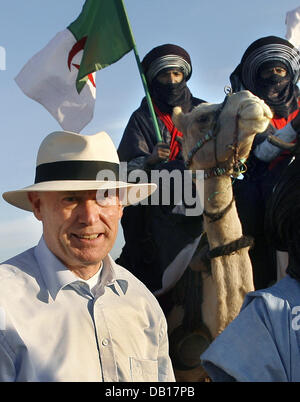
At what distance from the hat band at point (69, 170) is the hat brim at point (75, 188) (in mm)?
59

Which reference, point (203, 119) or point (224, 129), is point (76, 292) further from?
A: point (203, 119)

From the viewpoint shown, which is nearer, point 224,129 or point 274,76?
point 224,129

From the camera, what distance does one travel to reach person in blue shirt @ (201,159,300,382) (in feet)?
6.15

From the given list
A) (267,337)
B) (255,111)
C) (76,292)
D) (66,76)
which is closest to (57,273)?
(76,292)

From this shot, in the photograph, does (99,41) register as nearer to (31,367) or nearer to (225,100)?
(225,100)

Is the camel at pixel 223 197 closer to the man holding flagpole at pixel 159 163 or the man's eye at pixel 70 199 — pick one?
the man holding flagpole at pixel 159 163

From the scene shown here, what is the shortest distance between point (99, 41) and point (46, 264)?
14.5 feet

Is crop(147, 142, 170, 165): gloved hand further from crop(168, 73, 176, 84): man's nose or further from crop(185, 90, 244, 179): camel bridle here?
crop(168, 73, 176, 84): man's nose

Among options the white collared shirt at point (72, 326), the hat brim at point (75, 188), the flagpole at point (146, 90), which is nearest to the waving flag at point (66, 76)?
the flagpole at point (146, 90)

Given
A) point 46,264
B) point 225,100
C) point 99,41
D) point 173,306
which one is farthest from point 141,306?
point 99,41

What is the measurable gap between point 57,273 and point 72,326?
23 centimetres

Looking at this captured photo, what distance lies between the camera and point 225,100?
15.2 ft

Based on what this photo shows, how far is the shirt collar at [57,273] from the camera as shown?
2.52 metres

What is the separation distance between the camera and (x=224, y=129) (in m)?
4.55
